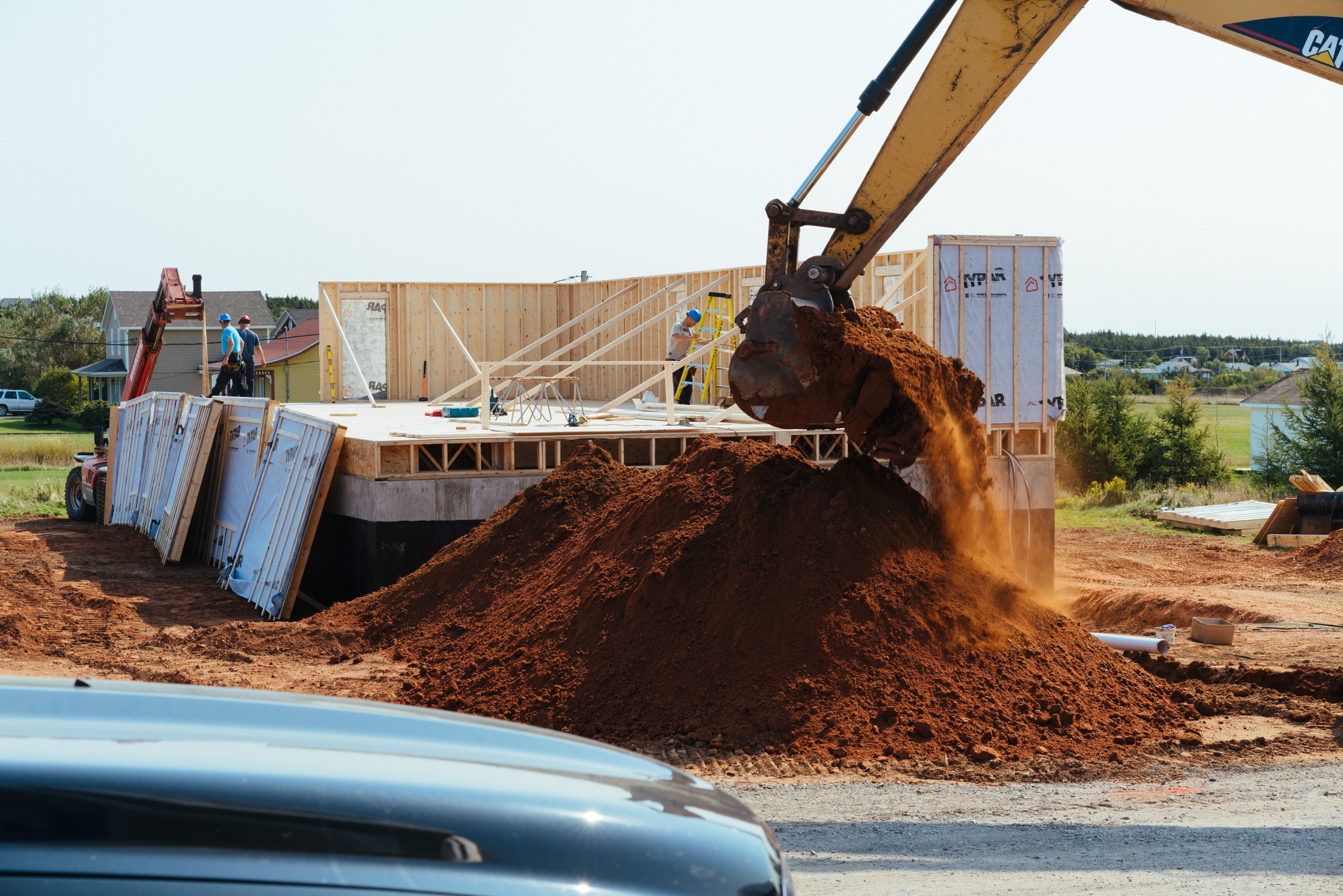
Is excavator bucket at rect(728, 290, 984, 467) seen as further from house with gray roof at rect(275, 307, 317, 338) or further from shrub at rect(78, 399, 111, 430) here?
house with gray roof at rect(275, 307, 317, 338)

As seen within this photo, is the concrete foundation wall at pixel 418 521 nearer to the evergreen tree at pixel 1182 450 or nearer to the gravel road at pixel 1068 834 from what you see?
the gravel road at pixel 1068 834

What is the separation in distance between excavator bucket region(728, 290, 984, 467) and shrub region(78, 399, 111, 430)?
4977 cm

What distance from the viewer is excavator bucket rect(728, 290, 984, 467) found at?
7930mm

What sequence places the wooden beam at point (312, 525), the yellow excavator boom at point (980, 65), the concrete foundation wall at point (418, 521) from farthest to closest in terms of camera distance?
the concrete foundation wall at point (418, 521)
the wooden beam at point (312, 525)
the yellow excavator boom at point (980, 65)

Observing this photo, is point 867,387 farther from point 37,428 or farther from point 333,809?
point 37,428

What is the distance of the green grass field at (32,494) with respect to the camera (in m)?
22.5

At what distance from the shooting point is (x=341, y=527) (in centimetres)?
1323

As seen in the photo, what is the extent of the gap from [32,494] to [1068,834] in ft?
81.9

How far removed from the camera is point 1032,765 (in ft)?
22.9

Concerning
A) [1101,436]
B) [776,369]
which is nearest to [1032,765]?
[776,369]

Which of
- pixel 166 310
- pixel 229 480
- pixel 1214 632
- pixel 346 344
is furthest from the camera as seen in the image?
pixel 346 344

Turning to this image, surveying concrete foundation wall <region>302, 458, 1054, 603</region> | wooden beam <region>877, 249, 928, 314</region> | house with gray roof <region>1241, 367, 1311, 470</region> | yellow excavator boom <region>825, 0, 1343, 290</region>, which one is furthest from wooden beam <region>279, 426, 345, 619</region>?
house with gray roof <region>1241, 367, 1311, 470</region>

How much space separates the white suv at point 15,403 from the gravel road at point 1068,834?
60.1 metres

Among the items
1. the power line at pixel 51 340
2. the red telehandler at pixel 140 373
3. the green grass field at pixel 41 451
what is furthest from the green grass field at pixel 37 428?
the red telehandler at pixel 140 373
